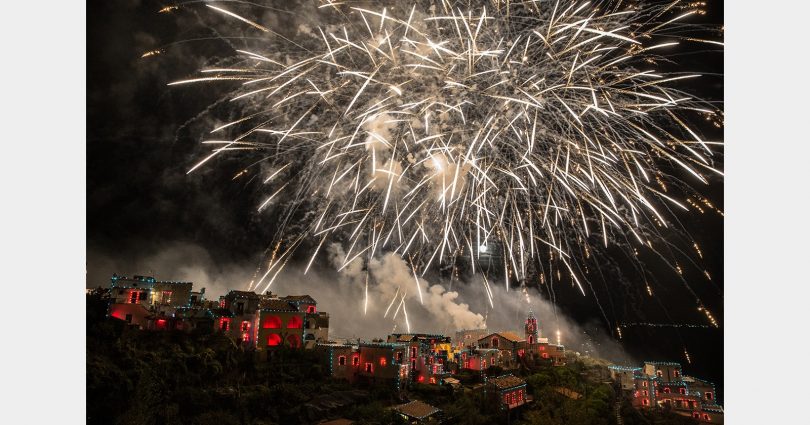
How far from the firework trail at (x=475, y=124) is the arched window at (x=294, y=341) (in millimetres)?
5509

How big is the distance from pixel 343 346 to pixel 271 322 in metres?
2.45

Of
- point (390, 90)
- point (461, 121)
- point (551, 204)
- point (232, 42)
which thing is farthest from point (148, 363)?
point (551, 204)

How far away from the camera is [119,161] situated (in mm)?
5484

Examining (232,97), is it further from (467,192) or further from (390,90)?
(467,192)

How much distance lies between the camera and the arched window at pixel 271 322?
1125cm

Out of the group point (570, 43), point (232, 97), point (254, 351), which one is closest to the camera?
point (570, 43)

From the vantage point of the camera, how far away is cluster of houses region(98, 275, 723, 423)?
8812 mm

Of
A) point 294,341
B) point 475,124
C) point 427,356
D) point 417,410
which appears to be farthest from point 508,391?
point 475,124

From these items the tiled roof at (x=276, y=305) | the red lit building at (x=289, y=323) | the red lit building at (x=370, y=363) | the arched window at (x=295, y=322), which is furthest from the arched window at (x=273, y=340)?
the red lit building at (x=370, y=363)

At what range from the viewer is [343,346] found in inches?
417

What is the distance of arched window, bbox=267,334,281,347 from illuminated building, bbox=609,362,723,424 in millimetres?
9663

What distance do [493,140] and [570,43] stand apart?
165 centimetres

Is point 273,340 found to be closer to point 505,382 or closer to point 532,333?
point 505,382

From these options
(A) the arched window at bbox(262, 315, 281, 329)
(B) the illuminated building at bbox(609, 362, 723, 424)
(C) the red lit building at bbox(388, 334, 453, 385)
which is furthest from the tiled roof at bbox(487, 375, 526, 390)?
(A) the arched window at bbox(262, 315, 281, 329)
